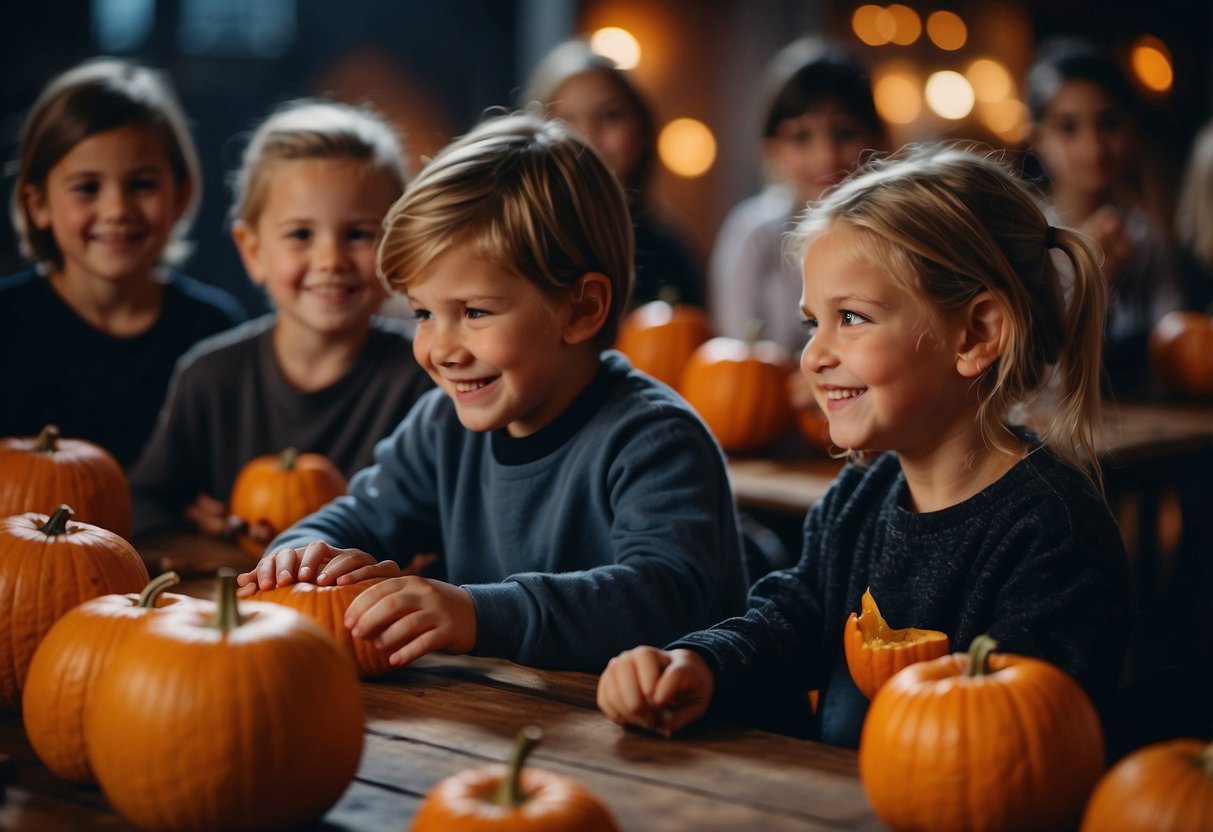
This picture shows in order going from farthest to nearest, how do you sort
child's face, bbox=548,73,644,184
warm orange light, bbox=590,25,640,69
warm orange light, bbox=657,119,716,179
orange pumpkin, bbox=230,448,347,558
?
1. warm orange light, bbox=657,119,716,179
2. warm orange light, bbox=590,25,640,69
3. child's face, bbox=548,73,644,184
4. orange pumpkin, bbox=230,448,347,558

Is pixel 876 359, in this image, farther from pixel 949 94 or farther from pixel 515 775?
pixel 949 94

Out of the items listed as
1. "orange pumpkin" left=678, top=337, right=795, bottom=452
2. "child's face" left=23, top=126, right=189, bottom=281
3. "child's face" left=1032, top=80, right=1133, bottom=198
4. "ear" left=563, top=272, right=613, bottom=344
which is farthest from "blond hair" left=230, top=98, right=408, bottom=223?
"child's face" left=1032, top=80, right=1133, bottom=198

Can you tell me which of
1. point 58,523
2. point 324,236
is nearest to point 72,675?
point 58,523

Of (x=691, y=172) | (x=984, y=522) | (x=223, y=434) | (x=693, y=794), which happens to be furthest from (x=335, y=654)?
(x=691, y=172)

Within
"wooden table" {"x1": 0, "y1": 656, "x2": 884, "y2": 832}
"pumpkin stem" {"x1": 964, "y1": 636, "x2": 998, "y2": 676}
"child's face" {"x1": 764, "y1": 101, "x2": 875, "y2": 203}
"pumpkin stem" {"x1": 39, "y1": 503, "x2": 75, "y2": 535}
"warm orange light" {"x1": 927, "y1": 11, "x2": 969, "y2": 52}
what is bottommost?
"wooden table" {"x1": 0, "y1": 656, "x2": 884, "y2": 832}

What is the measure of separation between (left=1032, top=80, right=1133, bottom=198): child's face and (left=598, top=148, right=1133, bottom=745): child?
9.76ft

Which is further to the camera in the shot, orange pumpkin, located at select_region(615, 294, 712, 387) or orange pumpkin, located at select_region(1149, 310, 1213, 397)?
orange pumpkin, located at select_region(1149, 310, 1213, 397)

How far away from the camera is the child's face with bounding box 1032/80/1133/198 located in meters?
4.63

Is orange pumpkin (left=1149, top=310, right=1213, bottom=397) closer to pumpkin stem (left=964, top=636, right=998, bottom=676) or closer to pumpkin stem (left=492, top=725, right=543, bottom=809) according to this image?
pumpkin stem (left=964, top=636, right=998, bottom=676)

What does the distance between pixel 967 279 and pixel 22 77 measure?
5076mm

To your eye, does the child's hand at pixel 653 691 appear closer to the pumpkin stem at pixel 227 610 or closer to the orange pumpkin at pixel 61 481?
the pumpkin stem at pixel 227 610

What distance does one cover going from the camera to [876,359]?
178 centimetres

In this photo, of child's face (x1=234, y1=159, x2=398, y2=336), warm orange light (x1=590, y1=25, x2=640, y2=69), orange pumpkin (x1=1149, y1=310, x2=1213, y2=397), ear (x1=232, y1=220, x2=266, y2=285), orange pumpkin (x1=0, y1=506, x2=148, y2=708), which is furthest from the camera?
warm orange light (x1=590, y1=25, x2=640, y2=69)

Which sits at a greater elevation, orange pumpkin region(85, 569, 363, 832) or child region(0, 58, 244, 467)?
child region(0, 58, 244, 467)
